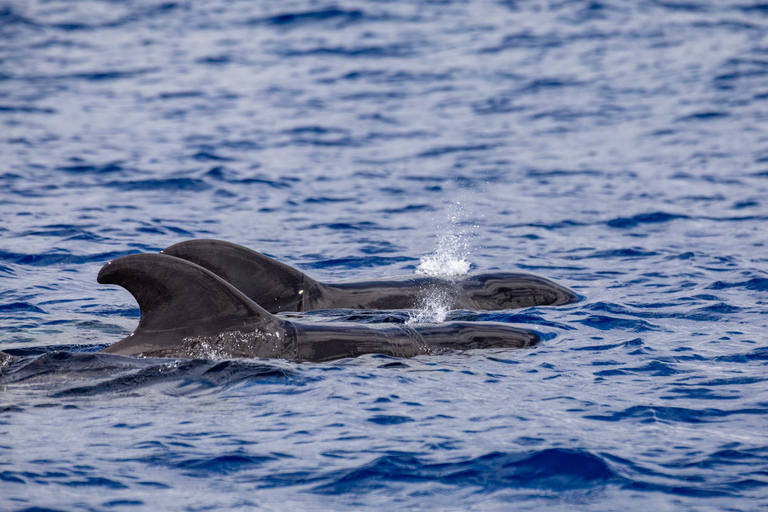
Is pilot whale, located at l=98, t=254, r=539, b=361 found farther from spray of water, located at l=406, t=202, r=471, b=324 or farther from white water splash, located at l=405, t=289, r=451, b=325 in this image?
spray of water, located at l=406, t=202, r=471, b=324

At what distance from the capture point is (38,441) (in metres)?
7.05

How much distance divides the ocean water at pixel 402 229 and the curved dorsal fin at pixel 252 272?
30.8 inches

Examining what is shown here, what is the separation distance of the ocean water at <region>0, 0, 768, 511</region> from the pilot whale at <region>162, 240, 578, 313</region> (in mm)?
436

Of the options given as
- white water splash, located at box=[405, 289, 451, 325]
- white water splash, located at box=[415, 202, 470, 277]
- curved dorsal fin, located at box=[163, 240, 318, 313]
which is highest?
curved dorsal fin, located at box=[163, 240, 318, 313]

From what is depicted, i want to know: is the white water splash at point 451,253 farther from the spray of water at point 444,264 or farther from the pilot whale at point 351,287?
the pilot whale at point 351,287

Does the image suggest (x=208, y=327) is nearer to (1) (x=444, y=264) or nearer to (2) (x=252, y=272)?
(2) (x=252, y=272)

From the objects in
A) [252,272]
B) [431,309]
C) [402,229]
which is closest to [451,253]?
[402,229]

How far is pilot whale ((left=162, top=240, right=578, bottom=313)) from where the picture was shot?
1064 cm

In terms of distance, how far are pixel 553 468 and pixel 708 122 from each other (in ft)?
57.6

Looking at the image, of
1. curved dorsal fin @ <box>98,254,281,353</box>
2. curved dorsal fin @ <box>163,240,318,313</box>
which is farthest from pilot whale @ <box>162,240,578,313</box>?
curved dorsal fin @ <box>98,254,281,353</box>

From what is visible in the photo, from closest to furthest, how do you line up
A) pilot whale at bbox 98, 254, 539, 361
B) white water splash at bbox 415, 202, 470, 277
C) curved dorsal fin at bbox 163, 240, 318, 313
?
1. pilot whale at bbox 98, 254, 539, 361
2. curved dorsal fin at bbox 163, 240, 318, 313
3. white water splash at bbox 415, 202, 470, 277

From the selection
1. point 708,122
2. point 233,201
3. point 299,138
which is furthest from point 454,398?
point 708,122

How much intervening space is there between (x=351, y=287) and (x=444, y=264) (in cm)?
220

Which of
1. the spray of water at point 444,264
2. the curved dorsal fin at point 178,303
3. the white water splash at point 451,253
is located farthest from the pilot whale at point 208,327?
the white water splash at point 451,253
